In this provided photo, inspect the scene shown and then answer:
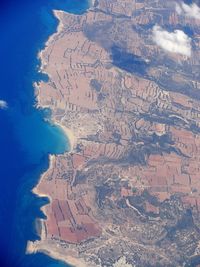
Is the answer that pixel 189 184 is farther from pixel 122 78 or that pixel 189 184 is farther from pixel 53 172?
pixel 122 78

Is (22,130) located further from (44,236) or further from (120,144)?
(44,236)

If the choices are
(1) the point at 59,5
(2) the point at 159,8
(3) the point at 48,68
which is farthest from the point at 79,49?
(2) the point at 159,8

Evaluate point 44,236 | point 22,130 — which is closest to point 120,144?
point 22,130

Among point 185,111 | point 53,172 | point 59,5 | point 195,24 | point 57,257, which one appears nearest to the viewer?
point 57,257

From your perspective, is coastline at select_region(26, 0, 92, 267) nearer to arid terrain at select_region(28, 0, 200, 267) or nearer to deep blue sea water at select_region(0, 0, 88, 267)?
arid terrain at select_region(28, 0, 200, 267)

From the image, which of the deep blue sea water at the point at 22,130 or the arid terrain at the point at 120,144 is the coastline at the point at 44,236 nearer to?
the arid terrain at the point at 120,144

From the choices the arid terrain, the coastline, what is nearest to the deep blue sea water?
the coastline
